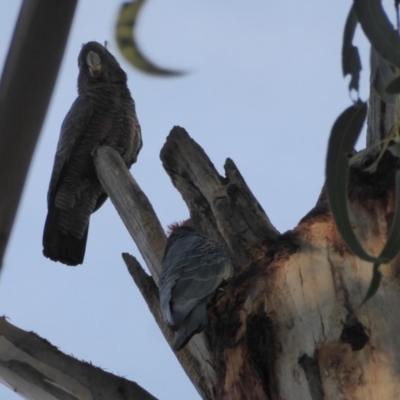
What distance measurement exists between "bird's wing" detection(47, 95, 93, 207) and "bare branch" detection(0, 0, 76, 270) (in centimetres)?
341

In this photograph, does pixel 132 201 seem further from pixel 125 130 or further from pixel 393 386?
pixel 125 130

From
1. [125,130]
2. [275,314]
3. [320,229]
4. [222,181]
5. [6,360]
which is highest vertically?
[125,130]

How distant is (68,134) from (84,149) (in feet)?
0.40

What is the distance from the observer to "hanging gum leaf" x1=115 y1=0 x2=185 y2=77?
0.36 m

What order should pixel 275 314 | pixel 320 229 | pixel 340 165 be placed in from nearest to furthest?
1. pixel 340 165
2. pixel 275 314
3. pixel 320 229

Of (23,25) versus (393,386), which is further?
(393,386)

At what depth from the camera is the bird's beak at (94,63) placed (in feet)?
13.3

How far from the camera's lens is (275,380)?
1241 mm

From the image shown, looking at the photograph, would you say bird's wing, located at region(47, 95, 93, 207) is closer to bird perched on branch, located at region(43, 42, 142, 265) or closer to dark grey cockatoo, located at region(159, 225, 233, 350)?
bird perched on branch, located at region(43, 42, 142, 265)

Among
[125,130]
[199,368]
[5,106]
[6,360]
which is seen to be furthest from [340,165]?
[125,130]

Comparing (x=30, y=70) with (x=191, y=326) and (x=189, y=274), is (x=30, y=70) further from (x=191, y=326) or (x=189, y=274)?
(x=189, y=274)

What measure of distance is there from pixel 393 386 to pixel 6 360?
909 millimetres

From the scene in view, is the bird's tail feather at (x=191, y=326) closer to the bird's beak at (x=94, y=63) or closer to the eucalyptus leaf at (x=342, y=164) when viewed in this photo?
the eucalyptus leaf at (x=342, y=164)

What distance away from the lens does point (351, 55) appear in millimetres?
704
